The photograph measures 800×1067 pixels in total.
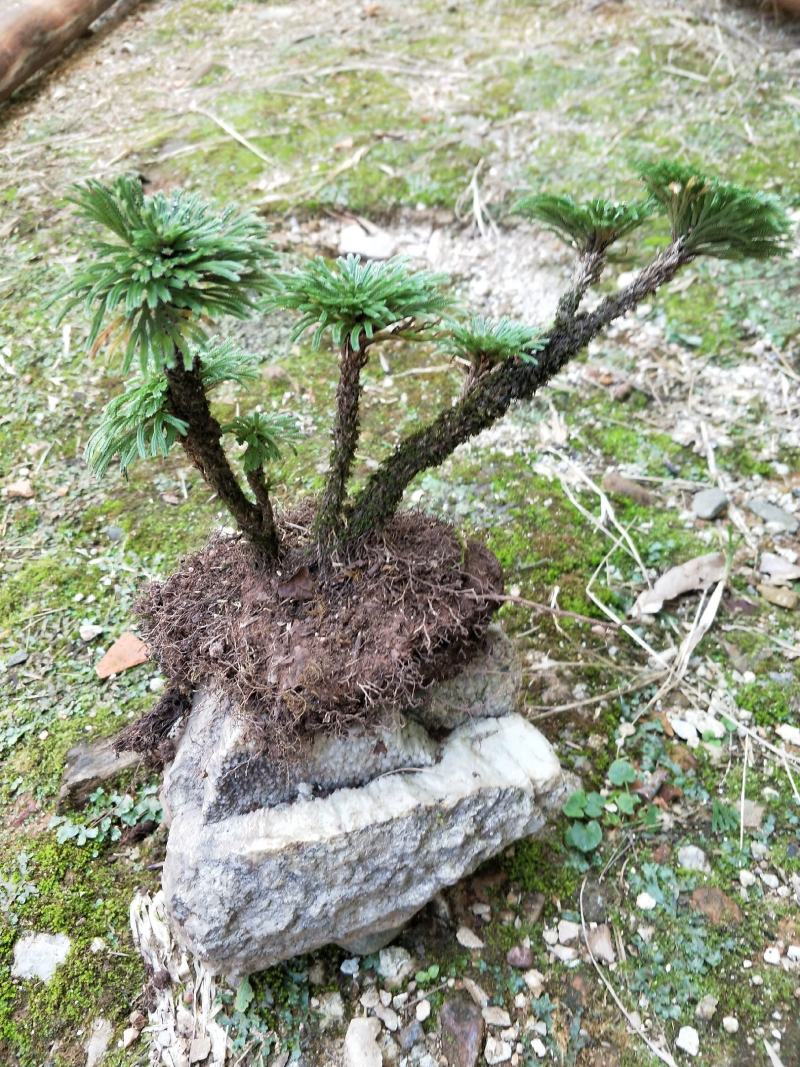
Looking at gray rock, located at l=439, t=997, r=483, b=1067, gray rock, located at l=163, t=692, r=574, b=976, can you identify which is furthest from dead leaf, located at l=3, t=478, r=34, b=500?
gray rock, located at l=439, t=997, r=483, b=1067

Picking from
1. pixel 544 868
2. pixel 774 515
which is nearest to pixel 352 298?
pixel 544 868

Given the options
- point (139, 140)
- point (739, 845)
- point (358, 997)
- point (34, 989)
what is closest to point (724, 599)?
point (739, 845)

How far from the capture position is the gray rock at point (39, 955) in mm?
2164

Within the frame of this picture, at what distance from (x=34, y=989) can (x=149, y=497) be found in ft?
6.25

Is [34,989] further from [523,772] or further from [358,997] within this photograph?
[523,772]

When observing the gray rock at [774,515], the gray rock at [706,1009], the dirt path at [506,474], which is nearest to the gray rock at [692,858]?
the dirt path at [506,474]

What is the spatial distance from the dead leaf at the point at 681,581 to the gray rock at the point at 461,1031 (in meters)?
1.51

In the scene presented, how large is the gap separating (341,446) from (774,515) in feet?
7.32

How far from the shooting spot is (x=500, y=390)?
6.31 feet

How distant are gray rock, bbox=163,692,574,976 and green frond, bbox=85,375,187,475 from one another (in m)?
0.73

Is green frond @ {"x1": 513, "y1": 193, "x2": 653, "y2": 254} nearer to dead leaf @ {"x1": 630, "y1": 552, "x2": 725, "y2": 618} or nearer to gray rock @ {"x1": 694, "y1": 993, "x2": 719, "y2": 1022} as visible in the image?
dead leaf @ {"x1": 630, "y1": 552, "x2": 725, "y2": 618}

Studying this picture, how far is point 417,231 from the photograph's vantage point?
4758mm

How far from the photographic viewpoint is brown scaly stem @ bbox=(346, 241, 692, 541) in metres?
1.89

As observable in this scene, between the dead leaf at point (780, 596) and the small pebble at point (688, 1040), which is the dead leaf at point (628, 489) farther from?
the small pebble at point (688, 1040)
